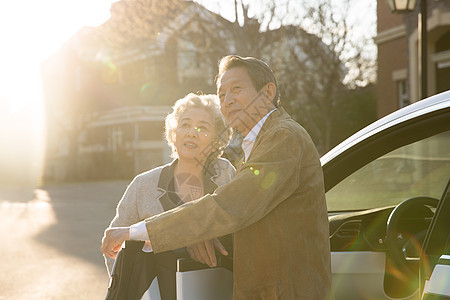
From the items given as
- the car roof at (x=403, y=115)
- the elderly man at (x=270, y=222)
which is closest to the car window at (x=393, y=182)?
the car roof at (x=403, y=115)

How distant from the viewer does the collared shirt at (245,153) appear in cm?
202

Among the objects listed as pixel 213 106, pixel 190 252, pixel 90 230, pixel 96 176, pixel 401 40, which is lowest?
pixel 96 176

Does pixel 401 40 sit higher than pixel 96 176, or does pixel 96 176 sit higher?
pixel 401 40

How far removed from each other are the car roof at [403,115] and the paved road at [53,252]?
4.87 meters

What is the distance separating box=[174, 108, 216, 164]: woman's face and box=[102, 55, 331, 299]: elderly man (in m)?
1.50

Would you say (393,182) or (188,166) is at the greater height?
(188,166)

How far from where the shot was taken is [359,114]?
35.9 m

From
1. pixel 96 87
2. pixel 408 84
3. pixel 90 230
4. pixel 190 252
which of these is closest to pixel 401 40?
pixel 408 84

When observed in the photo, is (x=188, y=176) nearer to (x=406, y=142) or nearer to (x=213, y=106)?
(x=213, y=106)

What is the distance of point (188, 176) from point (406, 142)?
1382 mm

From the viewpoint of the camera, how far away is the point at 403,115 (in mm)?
2326

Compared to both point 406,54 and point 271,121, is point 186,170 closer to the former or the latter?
point 271,121

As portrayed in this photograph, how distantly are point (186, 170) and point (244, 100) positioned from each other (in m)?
1.45

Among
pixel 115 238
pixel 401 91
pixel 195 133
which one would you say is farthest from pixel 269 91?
pixel 401 91
